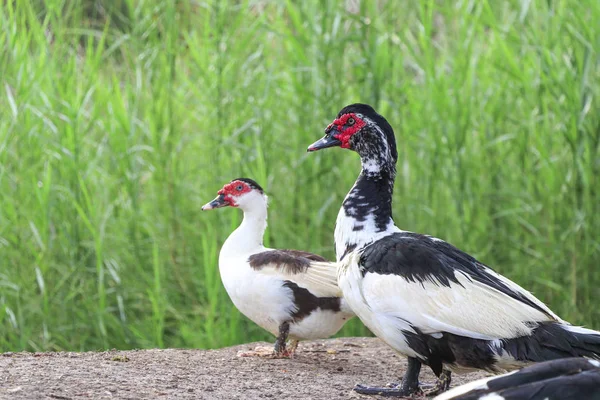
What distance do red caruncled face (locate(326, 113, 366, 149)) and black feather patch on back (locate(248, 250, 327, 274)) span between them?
0.71 meters

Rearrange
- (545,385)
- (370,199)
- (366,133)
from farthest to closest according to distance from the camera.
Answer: (366,133)
(370,199)
(545,385)

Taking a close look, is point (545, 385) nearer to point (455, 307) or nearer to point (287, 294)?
point (455, 307)

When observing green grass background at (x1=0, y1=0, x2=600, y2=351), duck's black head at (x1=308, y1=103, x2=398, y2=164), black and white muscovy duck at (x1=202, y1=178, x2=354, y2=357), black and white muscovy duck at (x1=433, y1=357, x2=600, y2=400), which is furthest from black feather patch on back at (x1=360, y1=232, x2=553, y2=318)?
green grass background at (x1=0, y1=0, x2=600, y2=351)

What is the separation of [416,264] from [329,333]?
45.3 inches

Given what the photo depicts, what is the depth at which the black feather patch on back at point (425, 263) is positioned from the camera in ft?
14.4

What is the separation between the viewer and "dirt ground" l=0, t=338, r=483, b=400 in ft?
14.1

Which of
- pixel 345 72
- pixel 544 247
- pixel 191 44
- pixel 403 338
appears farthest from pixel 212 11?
pixel 403 338

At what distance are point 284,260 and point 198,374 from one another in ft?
3.01

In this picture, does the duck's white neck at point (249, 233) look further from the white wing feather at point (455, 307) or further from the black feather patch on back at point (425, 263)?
the white wing feather at point (455, 307)

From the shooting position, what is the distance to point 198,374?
4.79 m

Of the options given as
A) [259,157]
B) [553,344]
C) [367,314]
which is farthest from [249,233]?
[553,344]

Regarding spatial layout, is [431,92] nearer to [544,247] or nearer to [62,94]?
[544,247]

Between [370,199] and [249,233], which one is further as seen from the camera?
[249,233]

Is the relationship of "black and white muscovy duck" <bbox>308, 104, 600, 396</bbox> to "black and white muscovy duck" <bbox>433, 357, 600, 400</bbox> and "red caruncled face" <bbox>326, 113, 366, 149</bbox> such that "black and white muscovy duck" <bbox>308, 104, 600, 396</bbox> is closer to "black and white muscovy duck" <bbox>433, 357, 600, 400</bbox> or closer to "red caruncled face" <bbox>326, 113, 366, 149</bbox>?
"red caruncled face" <bbox>326, 113, 366, 149</bbox>
